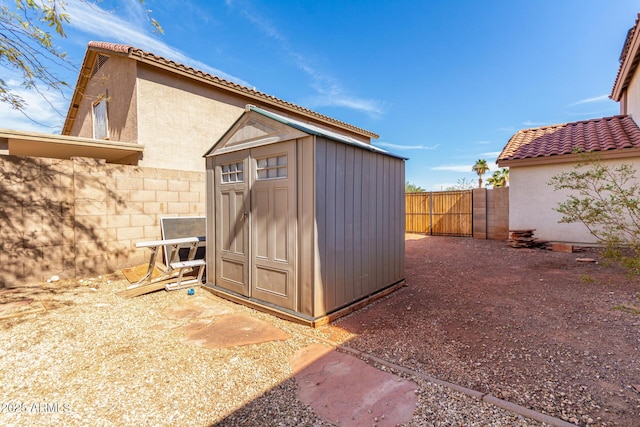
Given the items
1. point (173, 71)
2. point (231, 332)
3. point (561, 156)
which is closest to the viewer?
point (231, 332)

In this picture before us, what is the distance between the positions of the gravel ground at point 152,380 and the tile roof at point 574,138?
27.7ft

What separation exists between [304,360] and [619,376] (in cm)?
264

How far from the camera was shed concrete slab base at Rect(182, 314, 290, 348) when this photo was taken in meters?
3.06

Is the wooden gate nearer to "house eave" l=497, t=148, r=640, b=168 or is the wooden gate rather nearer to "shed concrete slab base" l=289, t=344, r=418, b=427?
"house eave" l=497, t=148, r=640, b=168

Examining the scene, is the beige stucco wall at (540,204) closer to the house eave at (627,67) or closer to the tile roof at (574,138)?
the tile roof at (574,138)

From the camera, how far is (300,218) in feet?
11.3

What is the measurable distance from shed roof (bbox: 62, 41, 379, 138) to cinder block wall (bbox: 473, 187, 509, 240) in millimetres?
6143

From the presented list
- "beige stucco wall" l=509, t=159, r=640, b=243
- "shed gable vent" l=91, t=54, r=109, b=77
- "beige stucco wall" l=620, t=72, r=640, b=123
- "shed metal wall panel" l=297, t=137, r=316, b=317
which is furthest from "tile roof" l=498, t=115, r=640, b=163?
"shed gable vent" l=91, t=54, r=109, b=77

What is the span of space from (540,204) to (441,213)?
4.05 m

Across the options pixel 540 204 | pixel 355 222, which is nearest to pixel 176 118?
pixel 355 222

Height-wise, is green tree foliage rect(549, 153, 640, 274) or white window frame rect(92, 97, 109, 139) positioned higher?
white window frame rect(92, 97, 109, 139)

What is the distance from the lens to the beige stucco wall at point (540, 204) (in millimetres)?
8242

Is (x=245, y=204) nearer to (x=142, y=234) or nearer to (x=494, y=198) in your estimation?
(x=142, y=234)

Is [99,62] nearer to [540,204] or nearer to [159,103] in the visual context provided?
[159,103]
